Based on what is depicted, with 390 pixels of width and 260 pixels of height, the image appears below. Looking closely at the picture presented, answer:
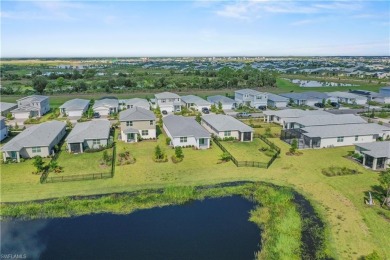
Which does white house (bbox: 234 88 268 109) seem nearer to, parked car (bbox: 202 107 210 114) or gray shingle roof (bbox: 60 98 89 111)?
parked car (bbox: 202 107 210 114)

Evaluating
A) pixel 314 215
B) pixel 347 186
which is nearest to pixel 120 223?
pixel 314 215

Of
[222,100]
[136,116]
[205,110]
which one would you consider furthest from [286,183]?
[222,100]

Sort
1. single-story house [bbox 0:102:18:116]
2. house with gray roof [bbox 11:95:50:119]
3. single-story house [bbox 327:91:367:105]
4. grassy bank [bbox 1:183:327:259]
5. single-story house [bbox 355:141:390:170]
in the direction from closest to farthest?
grassy bank [bbox 1:183:327:259] → single-story house [bbox 355:141:390:170] → house with gray roof [bbox 11:95:50:119] → single-story house [bbox 0:102:18:116] → single-story house [bbox 327:91:367:105]

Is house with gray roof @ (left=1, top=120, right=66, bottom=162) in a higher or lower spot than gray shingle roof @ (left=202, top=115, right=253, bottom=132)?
lower

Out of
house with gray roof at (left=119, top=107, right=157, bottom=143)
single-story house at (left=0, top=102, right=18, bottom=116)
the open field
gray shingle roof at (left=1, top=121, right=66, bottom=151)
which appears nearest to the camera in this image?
the open field

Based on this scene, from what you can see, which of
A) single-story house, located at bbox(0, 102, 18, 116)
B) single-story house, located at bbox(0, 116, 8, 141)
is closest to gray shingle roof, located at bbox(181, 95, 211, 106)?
single-story house, located at bbox(0, 116, 8, 141)

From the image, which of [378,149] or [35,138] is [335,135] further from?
[35,138]
